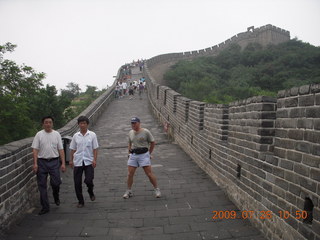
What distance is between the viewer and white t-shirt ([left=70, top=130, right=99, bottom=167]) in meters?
4.86

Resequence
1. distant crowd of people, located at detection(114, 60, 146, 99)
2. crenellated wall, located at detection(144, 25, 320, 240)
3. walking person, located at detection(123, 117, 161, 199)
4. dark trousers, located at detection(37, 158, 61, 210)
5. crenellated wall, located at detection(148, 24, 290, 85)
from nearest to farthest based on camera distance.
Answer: crenellated wall, located at detection(144, 25, 320, 240)
dark trousers, located at detection(37, 158, 61, 210)
walking person, located at detection(123, 117, 161, 199)
distant crowd of people, located at detection(114, 60, 146, 99)
crenellated wall, located at detection(148, 24, 290, 85)

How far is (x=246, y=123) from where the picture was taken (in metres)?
4.34

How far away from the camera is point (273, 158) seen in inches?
139

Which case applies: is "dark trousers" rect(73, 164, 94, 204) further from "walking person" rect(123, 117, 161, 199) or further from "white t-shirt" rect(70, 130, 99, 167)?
"walking person" rect(123, 117, 161, 199)

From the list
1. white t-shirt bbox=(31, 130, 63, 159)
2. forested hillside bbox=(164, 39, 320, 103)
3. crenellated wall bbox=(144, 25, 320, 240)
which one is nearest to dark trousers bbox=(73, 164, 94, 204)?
white t-shirt bbox=(31, 130, 63, 159)

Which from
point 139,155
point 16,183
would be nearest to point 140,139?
point 139,155

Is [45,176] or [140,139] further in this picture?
[140,139]

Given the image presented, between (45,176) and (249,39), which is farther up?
(249,39)

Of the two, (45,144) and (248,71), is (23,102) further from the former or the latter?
(248,71)

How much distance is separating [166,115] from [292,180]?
9.66 meters

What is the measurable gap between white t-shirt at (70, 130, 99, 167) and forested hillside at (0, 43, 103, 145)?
36.3 feet
